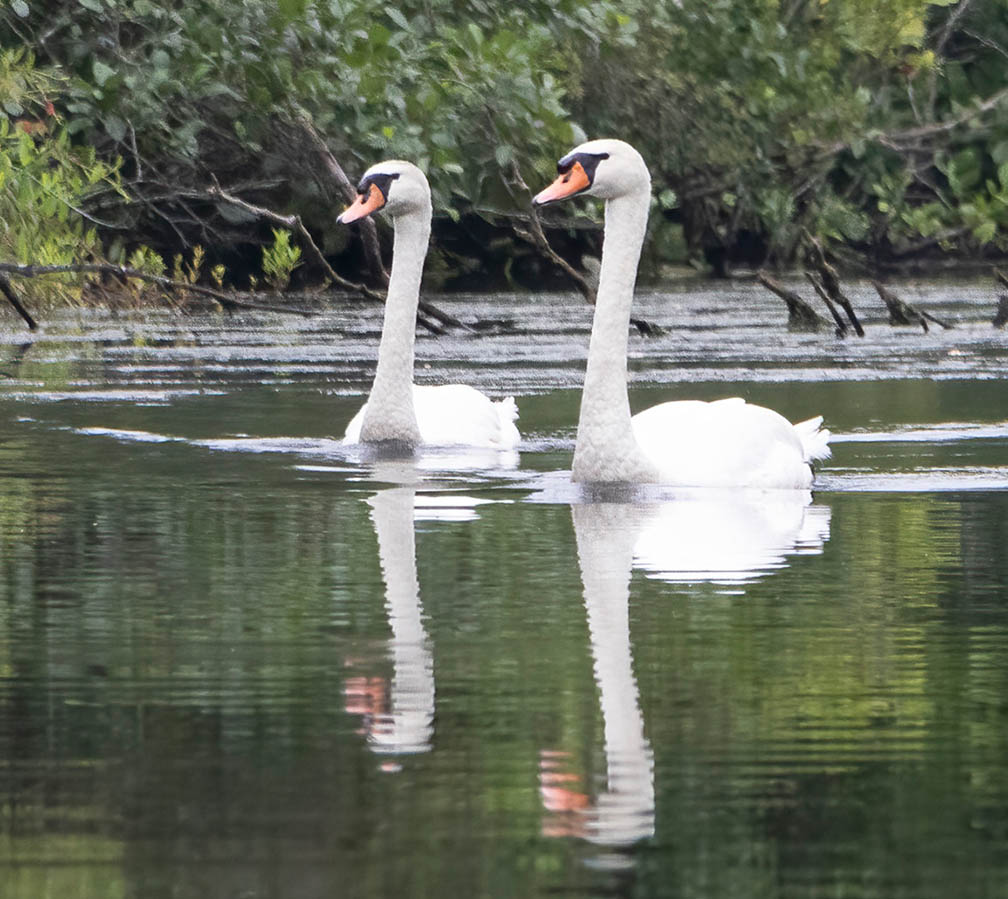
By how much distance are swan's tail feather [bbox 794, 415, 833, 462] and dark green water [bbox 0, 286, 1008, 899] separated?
93mm

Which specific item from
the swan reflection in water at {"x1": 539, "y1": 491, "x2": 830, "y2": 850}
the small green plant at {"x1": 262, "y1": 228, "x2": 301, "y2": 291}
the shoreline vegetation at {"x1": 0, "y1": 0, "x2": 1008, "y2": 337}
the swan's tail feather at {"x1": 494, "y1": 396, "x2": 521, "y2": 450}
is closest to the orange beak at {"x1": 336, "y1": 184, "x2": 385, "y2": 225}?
the swan's tail feather at {"x1": 494, "y1": 396, "x2": 521, "y2": 450}

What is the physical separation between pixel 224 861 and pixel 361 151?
20.2 m

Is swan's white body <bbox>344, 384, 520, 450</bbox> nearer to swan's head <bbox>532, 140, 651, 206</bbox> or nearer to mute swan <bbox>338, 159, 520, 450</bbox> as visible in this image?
mute swan <bbox>338, 159, 520, 450</bbox>

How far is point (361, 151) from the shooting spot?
23.5m

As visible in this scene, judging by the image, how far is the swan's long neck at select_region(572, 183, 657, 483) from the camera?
28.4 ft

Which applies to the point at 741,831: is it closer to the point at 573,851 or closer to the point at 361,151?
the point at 573,851

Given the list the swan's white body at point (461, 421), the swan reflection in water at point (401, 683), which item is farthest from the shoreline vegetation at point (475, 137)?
the swan reflection in water at point (401, 683)

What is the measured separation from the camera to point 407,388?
→ 11148 millimetres

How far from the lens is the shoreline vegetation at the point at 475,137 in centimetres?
2130

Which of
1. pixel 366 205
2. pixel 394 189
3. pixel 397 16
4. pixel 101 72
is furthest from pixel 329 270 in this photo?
pixel 397 16

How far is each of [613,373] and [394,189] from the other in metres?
3.74

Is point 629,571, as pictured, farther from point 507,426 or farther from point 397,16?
point 397,16

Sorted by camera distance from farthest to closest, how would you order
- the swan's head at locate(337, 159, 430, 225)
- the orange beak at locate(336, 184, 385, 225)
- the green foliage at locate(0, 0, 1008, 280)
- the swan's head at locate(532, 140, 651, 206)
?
1. the green foliage at locate(0, 0, 1008, 280)
2. the swan's head at locate(337, 159, 430, 225)
3. the orange beak at locate(336, 184, 385, 225)
4. the swan's head at locate(532, 140, 651, 206)

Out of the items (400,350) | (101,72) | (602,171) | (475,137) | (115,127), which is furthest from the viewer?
(475,137)
